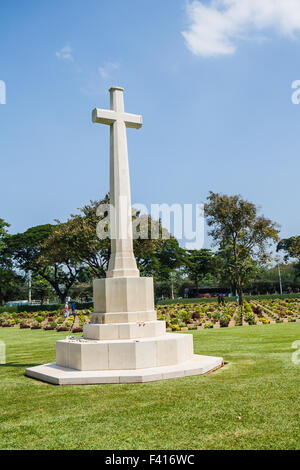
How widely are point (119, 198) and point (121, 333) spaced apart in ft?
9.15

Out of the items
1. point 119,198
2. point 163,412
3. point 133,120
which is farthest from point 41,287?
point 163,412

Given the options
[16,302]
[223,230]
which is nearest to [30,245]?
[223,230]

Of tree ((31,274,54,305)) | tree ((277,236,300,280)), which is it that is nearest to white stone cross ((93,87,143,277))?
tree ((277,236,300,280))

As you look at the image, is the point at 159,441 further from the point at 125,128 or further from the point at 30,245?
the point at 30,245

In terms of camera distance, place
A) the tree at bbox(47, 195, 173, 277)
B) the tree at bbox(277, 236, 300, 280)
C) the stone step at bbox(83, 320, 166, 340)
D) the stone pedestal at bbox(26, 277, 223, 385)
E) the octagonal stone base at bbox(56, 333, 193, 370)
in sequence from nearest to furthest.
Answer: the stone pedestal at bbox(26, 277, 223, 385) < the octagonal stone base at bbox(56, 333, 193, 370) < the stone step at bbox(83, 320, 166, 340) < the tree at bbox(47, 195, 173, 277) < the tree at bbox(277, 236, 300, 280)

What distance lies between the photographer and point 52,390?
603cm

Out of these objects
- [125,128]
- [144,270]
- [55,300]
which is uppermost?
[125,128]

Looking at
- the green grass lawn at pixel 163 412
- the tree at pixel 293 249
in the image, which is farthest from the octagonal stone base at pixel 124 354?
the tree at pixel 293 249

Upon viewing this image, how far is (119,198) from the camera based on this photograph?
27.3ft

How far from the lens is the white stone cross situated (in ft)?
27.0

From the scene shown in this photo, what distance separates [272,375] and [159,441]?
3277 millimetres

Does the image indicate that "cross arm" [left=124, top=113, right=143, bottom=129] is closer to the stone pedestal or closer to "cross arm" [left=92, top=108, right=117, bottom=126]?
"cross arm" [left=92, top=108, right=117, bottom=126]

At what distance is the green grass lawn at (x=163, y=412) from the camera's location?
3.73m

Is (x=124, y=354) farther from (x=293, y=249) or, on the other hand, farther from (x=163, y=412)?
(x=293, y=249)
